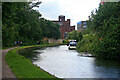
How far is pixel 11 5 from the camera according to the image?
2094 cm

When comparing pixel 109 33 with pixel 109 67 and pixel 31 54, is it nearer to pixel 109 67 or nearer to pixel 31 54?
pixel 109 67

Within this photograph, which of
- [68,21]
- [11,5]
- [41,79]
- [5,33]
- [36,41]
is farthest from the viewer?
[68,21]

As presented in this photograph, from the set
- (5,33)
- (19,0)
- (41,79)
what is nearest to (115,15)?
(19,0)

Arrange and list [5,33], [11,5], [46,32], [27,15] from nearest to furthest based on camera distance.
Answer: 1. [11,5]
2. [5,33]
3. [27,15]
4. [46,32]

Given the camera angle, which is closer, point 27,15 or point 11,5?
point 11,5

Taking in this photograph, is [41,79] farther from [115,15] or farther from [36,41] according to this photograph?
[36,41]

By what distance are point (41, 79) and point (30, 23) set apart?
55406mm

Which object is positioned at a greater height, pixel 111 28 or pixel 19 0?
pixel 19 0

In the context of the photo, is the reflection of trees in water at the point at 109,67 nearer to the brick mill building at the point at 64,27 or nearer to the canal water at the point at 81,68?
the canal water at the point at 81,68

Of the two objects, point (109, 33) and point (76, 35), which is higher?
point (109, 33)

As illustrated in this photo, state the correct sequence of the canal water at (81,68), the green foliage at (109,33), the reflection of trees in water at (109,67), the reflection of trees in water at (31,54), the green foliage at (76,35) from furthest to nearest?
the green foliage at (76,35) < the reflection of trees in water at (31,54) < the green foliage at (109,33) < the reflection of trees in water at (109,67) < the canal water at (81,68)

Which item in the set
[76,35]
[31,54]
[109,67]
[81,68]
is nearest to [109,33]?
[109,67]

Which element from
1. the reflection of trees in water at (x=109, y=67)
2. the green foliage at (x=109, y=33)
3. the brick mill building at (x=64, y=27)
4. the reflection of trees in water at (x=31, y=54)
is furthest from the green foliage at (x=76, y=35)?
the reflection of trees in water at (x=109, y=67)

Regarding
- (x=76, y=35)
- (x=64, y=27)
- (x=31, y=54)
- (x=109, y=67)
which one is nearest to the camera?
(x=109, y=67)
